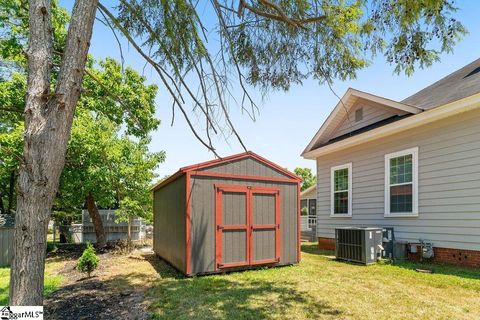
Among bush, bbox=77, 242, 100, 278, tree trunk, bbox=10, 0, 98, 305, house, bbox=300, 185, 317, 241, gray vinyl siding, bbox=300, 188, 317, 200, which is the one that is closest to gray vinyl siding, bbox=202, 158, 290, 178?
bush, bbox=77, 242, 100, 278

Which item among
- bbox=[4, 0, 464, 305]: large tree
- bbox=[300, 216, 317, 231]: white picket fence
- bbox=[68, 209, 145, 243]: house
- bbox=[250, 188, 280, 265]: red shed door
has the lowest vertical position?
bbox=[300, 216, 317, 231]: white picket fence

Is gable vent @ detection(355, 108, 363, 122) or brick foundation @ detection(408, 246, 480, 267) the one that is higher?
gable vent @ detection(355, 108, 363, 122)

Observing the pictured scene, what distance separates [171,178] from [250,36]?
4.25m

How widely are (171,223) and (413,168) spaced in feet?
21.0

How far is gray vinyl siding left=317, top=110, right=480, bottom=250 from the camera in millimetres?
6797

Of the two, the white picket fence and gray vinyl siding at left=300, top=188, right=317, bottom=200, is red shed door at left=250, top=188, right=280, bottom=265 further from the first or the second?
gray vinyl siding at left=300, top=188, right=317, bottom=200

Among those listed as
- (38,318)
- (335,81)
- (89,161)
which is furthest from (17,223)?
(89,161)

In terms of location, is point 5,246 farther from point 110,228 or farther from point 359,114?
point 359,114

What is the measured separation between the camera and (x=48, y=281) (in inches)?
260

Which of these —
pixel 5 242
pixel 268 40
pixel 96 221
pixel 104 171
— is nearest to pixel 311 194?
pixel 96 221

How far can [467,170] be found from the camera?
690 cm

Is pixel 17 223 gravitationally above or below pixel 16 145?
below

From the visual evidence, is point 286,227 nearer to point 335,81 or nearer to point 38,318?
point 335,81

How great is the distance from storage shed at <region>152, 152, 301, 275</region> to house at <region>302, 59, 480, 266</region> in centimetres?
245
